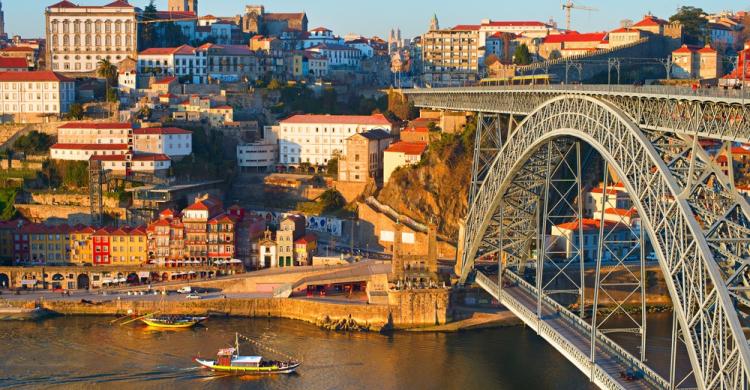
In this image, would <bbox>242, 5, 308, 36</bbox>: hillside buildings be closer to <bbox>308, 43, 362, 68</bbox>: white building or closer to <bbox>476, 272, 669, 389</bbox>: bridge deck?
<bbox>308, 43, 362, 68</bbox>: white building

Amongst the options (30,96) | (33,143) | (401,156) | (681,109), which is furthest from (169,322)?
(30,96)

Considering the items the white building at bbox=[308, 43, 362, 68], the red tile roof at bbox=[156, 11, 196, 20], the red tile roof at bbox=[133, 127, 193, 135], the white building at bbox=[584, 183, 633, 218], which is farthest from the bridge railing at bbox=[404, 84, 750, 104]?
the red tile roof at bbox=[156, 11, 196, 20]

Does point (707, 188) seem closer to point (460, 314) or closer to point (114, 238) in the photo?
point (460, 314)

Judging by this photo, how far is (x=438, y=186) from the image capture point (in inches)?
1815

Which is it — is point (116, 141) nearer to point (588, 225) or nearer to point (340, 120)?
Answer: point (340, 120)

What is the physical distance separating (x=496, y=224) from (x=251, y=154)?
19.8m

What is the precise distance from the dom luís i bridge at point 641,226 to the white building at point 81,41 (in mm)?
28832

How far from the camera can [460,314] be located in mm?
37875

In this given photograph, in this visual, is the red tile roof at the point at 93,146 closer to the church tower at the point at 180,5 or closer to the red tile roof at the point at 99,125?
the red tile roof at the point at 99,125

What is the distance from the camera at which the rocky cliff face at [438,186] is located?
4509 centimetres

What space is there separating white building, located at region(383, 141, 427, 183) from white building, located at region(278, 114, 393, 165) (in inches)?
188

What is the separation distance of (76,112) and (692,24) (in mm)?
30194

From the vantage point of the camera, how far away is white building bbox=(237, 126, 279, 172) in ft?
178

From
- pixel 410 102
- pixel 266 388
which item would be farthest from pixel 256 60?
pixel 266 388
